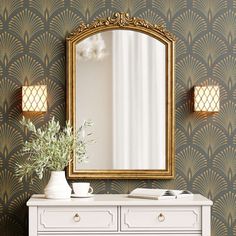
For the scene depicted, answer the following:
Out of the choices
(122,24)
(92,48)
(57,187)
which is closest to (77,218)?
(57,187)

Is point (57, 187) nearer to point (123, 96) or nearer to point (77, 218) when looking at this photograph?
point (77, 218)

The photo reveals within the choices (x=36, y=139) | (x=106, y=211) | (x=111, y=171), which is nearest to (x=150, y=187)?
(x=111, y=171)

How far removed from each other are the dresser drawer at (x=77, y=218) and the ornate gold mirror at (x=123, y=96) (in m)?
0.46

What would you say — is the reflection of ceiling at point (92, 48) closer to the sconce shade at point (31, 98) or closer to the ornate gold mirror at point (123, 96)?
the ornate gold mirror at point (123, 96)

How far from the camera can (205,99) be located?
14.6 feet

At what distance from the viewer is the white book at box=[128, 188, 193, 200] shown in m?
4.10

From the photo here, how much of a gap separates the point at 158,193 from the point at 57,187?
0.65m

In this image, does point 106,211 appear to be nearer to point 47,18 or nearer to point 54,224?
point 54,224

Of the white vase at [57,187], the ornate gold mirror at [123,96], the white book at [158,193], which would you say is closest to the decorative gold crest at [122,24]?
the ornate gold mirror at [123,96]

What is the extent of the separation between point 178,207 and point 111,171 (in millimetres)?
616

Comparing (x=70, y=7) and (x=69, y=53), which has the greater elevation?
(x=70, y=7)

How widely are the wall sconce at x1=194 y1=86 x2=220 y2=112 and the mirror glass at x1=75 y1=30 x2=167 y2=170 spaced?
24 centimetres

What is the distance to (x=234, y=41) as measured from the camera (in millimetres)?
4586

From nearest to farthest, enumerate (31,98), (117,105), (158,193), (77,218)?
(77,218)
(158,193)
(31,98)
(117,105)
